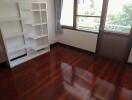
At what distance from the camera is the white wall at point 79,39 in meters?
3.00

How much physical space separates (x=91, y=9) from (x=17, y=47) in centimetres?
214

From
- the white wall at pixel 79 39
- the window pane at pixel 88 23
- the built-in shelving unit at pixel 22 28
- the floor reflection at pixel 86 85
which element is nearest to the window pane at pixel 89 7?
the window pane at pixel 88 23

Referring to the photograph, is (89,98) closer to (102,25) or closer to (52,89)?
(52,89)

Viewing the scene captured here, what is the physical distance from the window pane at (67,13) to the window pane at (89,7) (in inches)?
10.7

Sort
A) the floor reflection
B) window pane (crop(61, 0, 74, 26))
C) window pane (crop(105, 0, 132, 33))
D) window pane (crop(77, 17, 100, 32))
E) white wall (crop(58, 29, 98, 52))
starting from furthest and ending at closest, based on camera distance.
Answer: window pane (crop(61, 0, 74, 26)) < white wall (crop(58, 29, 98, 52)) < window pane (crop(77, 17, 100, 32)) < window pane (crop(105, 0, 132, 33)) < the floor reflection

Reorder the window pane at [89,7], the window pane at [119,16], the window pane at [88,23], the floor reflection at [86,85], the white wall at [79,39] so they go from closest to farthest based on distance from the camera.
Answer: the floor reflection at [86,85]
the window pane at [119,16]
the window pane at [89,7]
the window pane at [88,23]
the white wall at [79,39]

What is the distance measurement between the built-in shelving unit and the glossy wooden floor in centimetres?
29

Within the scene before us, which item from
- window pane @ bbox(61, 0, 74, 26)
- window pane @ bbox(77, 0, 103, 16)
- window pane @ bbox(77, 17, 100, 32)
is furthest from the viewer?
window pane @ bbox(61, 0, 74, 26)

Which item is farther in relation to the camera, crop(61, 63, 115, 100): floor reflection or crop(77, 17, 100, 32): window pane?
crop(77, 17, 100, 32): window pane

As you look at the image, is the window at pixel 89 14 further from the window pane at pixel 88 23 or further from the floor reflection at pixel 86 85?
the floor reflection at pixel 86 85

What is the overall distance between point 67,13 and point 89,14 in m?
0.75

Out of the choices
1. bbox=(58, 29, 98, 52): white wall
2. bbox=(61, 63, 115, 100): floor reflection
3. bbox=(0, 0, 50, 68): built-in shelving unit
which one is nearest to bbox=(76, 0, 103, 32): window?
bbox=(58, 29, 98, 52): white wall

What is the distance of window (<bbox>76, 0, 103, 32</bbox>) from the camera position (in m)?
2.72

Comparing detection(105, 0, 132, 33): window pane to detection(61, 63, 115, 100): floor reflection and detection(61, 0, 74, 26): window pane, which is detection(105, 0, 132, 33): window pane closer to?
detection(61, 0, 74, 26): window pane
